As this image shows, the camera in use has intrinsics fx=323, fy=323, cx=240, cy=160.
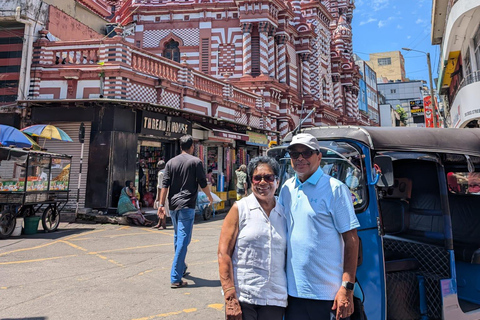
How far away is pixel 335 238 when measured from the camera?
7.16 feet

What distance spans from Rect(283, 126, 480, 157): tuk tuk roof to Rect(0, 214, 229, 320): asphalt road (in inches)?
97.1

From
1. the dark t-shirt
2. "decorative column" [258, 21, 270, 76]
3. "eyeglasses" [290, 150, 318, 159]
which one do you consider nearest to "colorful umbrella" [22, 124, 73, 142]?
the dark t-shirt

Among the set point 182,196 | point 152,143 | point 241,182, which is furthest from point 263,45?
point 182,196

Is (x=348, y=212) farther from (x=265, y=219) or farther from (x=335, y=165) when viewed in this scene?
(x=335, y=165)

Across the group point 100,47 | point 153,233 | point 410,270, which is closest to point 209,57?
point 100,47

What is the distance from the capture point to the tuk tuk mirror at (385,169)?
9.43 ft

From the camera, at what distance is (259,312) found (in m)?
2.13

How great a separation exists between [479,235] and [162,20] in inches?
915

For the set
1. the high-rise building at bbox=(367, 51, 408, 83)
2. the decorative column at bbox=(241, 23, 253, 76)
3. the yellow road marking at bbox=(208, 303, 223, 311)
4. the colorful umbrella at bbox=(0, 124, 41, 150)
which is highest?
the high-rise building at bbox=(367, 51, 408, 83)

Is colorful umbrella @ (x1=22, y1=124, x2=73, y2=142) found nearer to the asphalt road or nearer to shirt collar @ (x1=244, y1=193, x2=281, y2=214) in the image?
the asphalt road

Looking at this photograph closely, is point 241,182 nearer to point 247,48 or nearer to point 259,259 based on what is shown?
point 259,259

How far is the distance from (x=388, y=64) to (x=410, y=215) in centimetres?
7281

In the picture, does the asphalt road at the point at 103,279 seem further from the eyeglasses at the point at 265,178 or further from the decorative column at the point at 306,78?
the decorative column at the point at 306,78

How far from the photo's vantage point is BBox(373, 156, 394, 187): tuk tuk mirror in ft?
9.43
